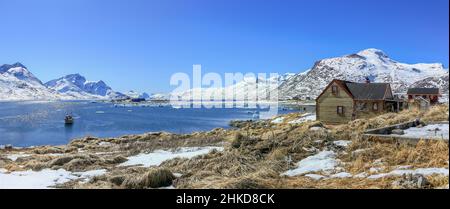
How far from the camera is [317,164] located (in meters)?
9.91

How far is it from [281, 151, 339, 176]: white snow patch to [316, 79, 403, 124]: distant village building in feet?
85.0

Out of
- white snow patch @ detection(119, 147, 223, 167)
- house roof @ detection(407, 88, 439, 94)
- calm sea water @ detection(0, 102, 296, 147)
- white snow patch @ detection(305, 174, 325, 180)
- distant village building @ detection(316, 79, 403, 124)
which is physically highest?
house roof @ detection(407, 88, 439, 94)

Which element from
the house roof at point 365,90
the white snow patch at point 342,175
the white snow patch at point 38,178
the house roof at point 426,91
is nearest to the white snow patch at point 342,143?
the white snow patch at point 342,175

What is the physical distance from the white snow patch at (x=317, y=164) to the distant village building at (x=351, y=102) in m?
25.9

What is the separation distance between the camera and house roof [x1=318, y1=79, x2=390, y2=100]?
36.1 meters

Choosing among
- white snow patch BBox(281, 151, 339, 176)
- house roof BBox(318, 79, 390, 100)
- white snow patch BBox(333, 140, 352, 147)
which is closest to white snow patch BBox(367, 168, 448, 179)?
white snow patch BBox(281, 151, 339, 176)

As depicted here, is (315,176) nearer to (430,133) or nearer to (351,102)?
(430,133)

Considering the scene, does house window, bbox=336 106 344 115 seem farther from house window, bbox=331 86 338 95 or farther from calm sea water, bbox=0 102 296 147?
calm sea water, bbox=0 102 296 147

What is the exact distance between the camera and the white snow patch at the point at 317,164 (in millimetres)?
9305

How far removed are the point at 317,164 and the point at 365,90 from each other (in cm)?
2886

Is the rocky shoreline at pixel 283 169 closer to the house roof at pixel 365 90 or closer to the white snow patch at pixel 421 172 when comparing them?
the white snow patch at pixel 421 172
